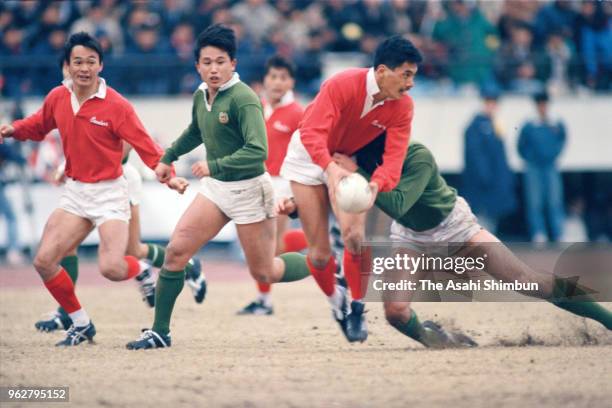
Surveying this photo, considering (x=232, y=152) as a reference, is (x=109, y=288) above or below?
below

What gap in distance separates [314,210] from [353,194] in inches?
42.5

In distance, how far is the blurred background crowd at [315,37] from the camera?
17234mm

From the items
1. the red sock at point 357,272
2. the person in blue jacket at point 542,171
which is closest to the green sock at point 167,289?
the red sock at point 357,272

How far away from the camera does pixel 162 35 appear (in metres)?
17.7

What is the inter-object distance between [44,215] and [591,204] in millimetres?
9032

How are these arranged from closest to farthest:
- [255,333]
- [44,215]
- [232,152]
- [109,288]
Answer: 1. [232,152]
2. [255,333]
3. [109,288]
4. [44,215]

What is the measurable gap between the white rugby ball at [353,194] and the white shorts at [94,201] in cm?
204

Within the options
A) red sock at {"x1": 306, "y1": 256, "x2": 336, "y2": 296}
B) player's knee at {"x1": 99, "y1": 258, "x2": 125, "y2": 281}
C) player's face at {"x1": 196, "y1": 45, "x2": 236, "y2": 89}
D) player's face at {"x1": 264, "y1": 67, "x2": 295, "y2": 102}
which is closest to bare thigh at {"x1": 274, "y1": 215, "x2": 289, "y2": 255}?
player's face at {"x1": 264, "y1": 67, "x2": 295, "y2": 102}

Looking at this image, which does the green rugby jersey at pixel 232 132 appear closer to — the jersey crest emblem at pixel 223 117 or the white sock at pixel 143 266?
the jersey crest emblem at pixel 223 117

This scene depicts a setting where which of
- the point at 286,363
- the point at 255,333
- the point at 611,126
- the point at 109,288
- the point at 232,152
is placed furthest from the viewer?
the point at 611,126

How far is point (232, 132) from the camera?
26.7ft

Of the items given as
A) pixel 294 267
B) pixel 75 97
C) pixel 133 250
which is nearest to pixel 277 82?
pixel 133 250

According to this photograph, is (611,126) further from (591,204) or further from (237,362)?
(237,362)

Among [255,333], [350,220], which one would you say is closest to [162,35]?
[255,333]
